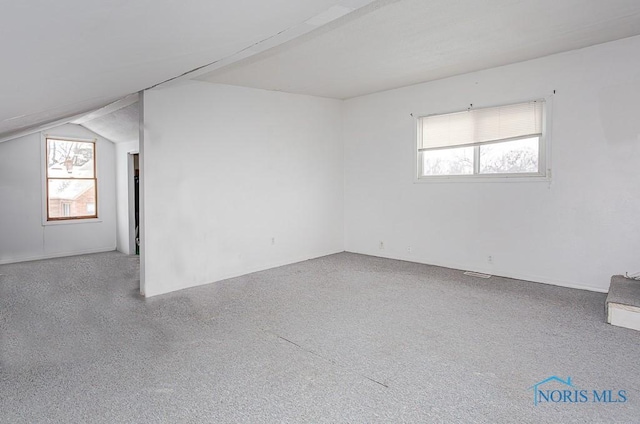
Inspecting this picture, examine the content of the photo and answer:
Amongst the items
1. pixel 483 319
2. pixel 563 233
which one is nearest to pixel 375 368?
pixel 483 319

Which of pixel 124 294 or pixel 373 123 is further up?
pixel 373 123

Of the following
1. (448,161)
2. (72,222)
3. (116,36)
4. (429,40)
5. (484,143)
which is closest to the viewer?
(116,36)

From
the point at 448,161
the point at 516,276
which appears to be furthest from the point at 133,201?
the point at 516,276

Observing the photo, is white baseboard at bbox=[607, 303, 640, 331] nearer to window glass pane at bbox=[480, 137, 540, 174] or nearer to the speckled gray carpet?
the speckled gray carpet

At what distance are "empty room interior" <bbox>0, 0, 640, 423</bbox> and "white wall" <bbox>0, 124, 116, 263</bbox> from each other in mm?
33

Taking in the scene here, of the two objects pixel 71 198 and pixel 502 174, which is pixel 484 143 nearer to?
pixel 502 174

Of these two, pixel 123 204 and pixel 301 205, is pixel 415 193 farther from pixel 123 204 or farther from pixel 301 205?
pixel 123 204

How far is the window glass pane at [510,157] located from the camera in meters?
4.77

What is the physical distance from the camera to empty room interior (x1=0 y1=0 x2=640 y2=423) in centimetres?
224

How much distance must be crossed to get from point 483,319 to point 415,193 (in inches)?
103

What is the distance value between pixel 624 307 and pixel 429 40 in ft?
9.46

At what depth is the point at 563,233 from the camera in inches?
178

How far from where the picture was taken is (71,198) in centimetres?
691

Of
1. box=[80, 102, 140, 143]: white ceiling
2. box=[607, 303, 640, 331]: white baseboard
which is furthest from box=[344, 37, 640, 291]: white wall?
box=[80, 102, 140, 143]: white ceiling
